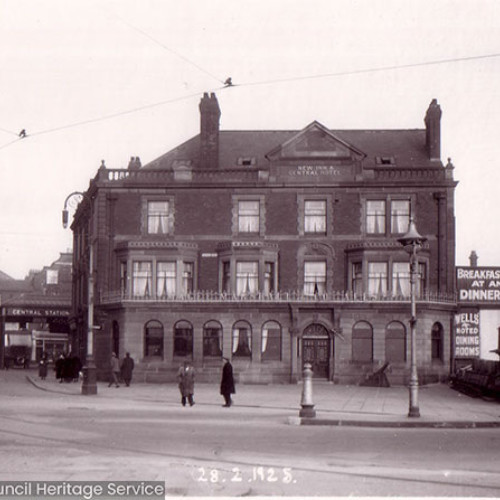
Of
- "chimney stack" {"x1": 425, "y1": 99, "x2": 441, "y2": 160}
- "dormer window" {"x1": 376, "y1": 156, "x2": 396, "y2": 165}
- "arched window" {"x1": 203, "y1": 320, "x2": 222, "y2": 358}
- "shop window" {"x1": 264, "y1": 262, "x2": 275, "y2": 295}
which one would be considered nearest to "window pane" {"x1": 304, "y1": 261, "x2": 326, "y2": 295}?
"shop window" {"x1": 264, "y1": 262, "x2": 275, "y2": 295}

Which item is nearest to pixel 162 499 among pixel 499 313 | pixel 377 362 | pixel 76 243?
pixel 377 362

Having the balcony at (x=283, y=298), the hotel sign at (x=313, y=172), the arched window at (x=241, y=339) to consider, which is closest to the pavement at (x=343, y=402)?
the arched window at (x=241, y=339)

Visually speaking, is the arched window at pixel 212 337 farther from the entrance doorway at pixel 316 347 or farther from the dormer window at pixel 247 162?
the dormer window at pixel 247 162

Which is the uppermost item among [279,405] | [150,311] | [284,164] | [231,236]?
[284,164]

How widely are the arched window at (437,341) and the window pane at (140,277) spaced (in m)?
14.2

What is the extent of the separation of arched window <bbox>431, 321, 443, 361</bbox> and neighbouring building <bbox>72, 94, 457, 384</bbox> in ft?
0.23

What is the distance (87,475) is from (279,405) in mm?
17295

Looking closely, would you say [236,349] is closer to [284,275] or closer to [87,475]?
[284,275]

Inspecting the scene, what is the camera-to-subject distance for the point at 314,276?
159 ft

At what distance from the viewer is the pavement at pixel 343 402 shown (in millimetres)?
22797

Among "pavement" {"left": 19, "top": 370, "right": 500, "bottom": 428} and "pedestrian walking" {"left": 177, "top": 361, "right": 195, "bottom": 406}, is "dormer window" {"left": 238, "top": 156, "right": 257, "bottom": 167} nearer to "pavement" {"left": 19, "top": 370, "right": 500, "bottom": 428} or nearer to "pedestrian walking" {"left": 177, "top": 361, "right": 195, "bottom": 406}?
"pavement" {"left": 19, "top": 370, "right": 500, "bottom": 428}

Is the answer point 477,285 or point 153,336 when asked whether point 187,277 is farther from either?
point 477,285

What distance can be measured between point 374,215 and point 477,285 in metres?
7.83

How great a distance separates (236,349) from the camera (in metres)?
46.7
